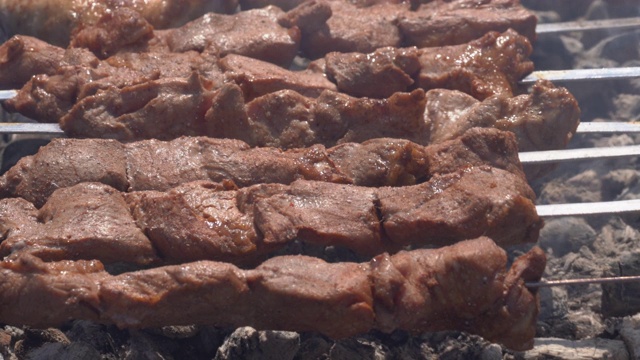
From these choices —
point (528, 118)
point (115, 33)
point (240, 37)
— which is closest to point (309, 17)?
point (240, 37)

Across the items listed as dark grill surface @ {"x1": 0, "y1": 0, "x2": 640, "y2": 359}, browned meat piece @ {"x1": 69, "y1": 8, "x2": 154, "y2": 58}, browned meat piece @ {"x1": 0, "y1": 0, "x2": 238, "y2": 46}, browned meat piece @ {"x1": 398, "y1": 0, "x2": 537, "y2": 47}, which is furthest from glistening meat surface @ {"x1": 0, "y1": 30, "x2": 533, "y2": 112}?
dark grill surface @ {"x1": 0, "y1": 0, "x2": 640, "y2": 359}

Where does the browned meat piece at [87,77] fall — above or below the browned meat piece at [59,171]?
above

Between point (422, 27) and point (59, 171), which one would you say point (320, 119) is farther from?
point (59, 171)

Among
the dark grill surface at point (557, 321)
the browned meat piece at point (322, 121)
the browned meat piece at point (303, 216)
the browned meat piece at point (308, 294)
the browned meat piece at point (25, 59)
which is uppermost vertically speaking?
the browned meat piece at point (25, 59)

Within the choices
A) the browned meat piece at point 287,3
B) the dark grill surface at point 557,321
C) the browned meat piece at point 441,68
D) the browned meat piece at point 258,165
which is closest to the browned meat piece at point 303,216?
the browned meat piece at point 258,165

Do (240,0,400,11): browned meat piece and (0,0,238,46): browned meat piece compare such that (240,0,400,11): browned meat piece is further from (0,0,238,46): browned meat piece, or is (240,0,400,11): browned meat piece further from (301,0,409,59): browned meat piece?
(0,0,238,46): browned meat piece

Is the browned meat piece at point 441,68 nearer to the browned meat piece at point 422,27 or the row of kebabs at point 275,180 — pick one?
the row of kebabs at point 275,180
